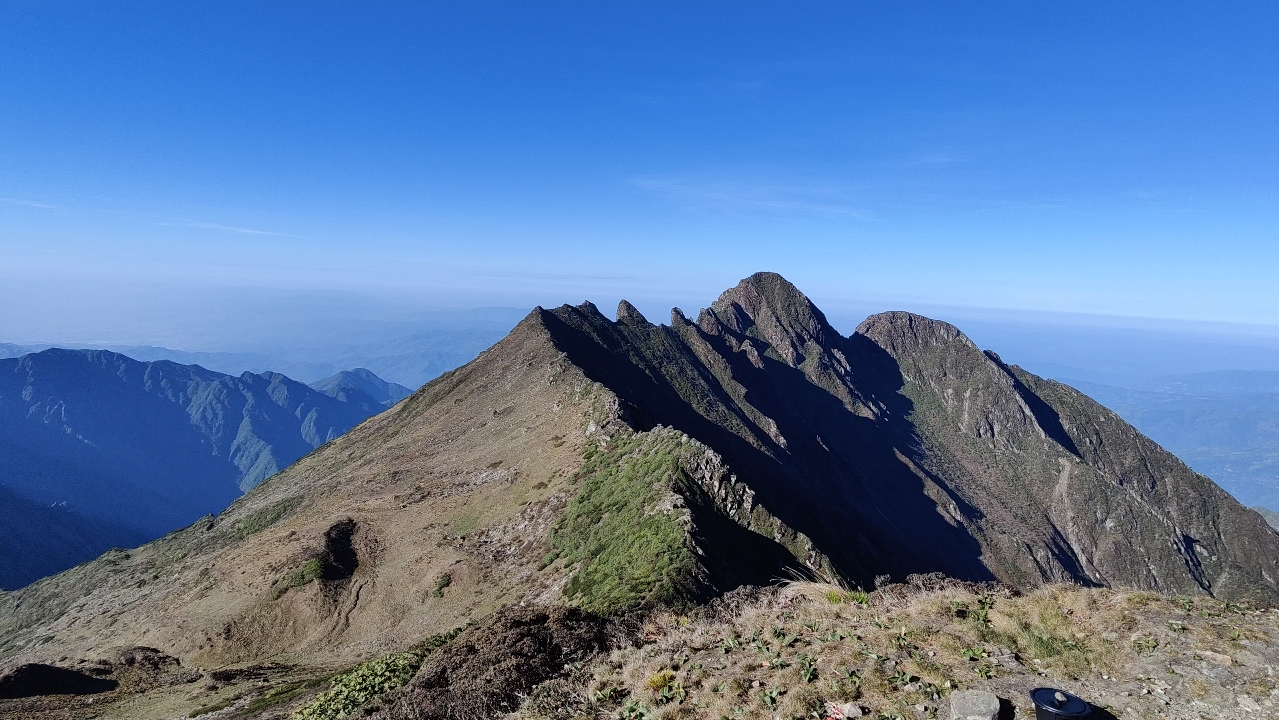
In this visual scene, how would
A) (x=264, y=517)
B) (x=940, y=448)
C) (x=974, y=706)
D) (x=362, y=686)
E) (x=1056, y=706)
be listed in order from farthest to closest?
(x=940, y=448) < (x=264, y=517) < (x=362, y=686) < (x=974, y=706) < (x=1056, y=706)

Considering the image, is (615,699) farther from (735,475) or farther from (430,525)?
(430,525)

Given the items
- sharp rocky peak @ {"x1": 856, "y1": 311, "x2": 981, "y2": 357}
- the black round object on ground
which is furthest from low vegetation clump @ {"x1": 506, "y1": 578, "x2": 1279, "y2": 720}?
sharp rocky peak @ {"x1": 856, "y1": 311, "x2": 981, "y2": 357}

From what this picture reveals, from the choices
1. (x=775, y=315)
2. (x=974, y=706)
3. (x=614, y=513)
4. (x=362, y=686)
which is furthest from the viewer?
(x=775, y=315)

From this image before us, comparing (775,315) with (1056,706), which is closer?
(1056,706)

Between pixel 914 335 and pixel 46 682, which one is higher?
pixel 914 335

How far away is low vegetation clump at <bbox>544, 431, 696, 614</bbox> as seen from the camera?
79.2 feet

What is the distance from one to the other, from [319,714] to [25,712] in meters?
23.4

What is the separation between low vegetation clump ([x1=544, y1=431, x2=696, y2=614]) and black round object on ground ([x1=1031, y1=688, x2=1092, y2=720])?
13.7m

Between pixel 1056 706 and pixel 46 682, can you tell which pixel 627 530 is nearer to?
pixel 1056 706

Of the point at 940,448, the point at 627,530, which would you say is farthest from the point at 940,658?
the point at 940,448

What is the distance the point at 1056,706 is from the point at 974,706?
43.7 inches

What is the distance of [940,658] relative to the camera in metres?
10.9

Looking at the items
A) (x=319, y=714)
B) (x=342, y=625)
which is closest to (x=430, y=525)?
(x=342, y=625)

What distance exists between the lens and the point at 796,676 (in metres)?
10.7
